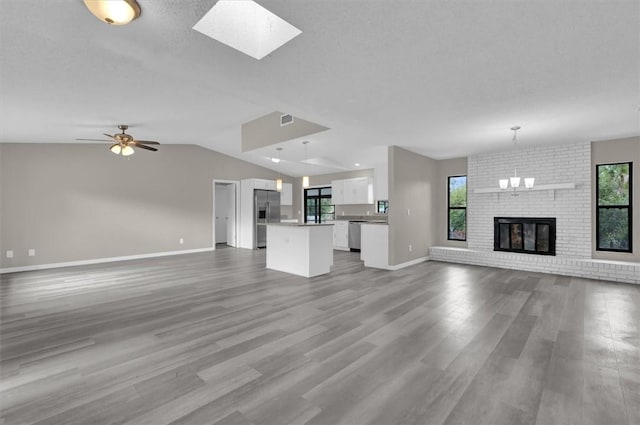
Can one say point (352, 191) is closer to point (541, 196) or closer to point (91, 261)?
point (541, 196)

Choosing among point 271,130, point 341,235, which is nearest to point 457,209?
point 341,235

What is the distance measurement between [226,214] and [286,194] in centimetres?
226

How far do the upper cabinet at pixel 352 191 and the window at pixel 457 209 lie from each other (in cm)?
217

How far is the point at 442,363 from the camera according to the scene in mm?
2246

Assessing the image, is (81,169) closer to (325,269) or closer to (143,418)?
(325,269)

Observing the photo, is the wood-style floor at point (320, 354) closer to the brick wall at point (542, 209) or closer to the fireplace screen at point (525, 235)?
the brick wall at point (542, 209)

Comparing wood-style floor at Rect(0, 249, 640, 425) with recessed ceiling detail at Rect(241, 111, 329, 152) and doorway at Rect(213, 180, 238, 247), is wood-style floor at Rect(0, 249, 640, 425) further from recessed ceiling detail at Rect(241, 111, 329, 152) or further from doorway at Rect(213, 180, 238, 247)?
doorway at Rect(213, 180, 238, 247)

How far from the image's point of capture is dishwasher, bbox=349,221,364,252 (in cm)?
830

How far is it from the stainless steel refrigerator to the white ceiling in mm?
4319

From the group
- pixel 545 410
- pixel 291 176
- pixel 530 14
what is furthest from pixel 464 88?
pixel 291 176

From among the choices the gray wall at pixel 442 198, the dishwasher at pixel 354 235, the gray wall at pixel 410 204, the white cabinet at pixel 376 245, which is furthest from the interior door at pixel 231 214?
the gray wall at pixel 442 198

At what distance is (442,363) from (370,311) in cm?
119

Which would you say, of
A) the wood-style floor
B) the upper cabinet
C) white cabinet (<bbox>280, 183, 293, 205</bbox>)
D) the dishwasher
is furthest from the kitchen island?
white cabinet (<bbox>280, 183, 293, 205</bbox>)

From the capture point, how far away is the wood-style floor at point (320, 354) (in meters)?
1.73
